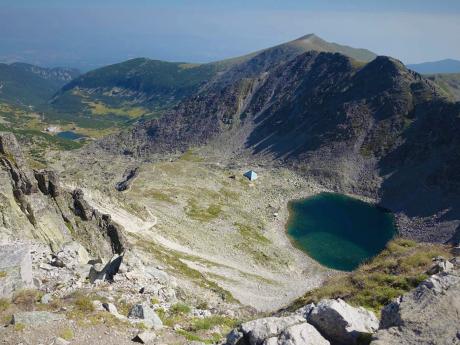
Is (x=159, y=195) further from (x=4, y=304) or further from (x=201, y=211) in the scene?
(x=4, y=304)

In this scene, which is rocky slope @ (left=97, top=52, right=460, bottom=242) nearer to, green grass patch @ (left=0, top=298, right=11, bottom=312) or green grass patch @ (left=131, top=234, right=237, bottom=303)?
green grass patch @ (left=131, top=234, right=237, bottom=303)

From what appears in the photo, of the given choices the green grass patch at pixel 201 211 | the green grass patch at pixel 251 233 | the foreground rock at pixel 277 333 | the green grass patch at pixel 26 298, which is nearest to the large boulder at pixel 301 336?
the foreground rock at pixel 277 333

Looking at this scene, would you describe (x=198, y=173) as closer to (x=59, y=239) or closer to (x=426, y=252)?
(x=59, y=239)

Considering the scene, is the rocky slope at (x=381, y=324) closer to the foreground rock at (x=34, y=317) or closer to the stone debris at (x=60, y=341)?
the stone debris at (x=60, y=341)

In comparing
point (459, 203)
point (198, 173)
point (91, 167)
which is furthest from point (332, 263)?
point (91, 167)

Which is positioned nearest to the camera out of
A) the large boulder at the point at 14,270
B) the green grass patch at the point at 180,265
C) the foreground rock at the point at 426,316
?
the foreground rock at the point at 426,316

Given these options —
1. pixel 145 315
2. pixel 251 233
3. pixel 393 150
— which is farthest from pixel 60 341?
pixel 393 150

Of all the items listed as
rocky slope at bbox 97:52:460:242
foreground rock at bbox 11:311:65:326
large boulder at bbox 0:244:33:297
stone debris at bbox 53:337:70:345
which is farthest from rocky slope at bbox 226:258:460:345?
rocky slope at bbox 97:52:460:242
